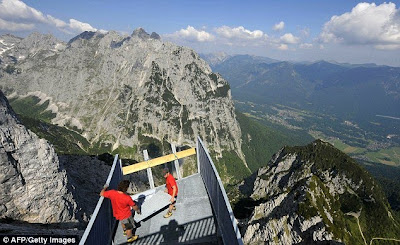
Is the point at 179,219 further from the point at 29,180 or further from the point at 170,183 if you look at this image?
the point at 29,180

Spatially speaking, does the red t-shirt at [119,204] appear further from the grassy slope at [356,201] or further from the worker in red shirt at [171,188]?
the grassy slope at [356,201]

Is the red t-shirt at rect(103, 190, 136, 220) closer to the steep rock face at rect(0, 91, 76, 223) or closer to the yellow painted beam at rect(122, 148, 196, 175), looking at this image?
the yellow painted beam at rect(122, 148, 196, 175)

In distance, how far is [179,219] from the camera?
1187cm

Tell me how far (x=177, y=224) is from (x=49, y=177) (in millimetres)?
37171

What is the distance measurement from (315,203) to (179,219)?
2563 inches

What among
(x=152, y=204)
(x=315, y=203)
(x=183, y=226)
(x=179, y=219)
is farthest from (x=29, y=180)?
(x=315, y=203)

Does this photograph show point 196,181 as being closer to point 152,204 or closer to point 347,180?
point 152,204

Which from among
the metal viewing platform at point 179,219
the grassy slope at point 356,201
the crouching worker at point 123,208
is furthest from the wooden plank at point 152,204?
the grassy slope at point 356,201

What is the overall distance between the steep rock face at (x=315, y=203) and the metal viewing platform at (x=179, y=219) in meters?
42.4

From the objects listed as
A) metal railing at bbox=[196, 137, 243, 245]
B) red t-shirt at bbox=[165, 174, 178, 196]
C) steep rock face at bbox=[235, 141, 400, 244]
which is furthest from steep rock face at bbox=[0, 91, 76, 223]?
steep rock face at bbox=[235, 141, 400, 244]

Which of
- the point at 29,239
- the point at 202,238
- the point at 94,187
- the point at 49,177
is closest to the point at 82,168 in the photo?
the point at 94,187

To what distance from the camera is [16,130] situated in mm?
42156

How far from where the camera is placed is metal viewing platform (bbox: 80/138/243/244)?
9.23 meters

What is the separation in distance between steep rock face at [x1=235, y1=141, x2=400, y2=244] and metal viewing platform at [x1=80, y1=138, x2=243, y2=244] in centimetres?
4240
